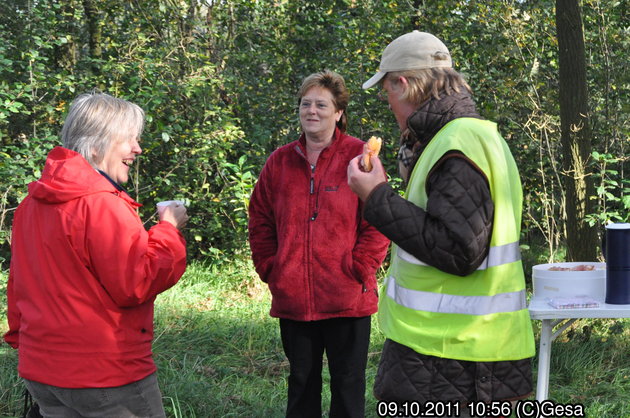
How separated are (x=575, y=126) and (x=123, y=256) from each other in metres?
4.39

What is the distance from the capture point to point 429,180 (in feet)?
7.74

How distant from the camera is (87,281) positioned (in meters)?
2.54

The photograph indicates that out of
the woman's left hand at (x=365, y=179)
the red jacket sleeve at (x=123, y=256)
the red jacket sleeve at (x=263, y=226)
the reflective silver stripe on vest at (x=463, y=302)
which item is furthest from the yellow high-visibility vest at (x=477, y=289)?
the red jacket sleeve at (x=263, y=226)

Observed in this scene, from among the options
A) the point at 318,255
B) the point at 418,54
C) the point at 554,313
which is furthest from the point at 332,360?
the point at 418,54

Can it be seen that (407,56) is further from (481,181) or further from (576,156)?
(576,156)

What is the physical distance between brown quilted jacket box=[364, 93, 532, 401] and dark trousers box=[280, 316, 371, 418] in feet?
4.28

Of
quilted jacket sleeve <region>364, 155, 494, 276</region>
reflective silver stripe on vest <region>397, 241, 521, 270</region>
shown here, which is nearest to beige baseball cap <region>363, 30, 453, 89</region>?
quilted jacket sleeve <region>364, 155, 494, 276</region>

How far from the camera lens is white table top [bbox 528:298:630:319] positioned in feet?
10.4

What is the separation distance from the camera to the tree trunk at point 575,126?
5.97 meters

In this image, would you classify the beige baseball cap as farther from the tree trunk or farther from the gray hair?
the tree trunk

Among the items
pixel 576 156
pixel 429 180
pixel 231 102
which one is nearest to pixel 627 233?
pixel 429 180

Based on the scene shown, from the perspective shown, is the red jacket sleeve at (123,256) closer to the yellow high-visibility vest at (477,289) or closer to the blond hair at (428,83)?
the yellow high-visibility vest at (477,289)

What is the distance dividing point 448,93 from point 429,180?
31cm

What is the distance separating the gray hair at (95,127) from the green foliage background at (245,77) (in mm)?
4767
